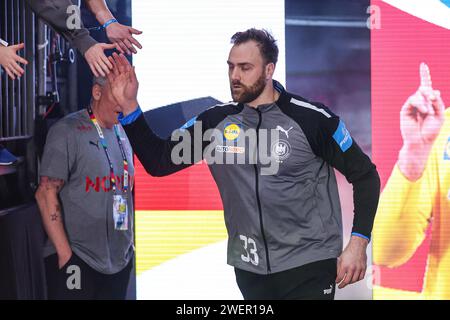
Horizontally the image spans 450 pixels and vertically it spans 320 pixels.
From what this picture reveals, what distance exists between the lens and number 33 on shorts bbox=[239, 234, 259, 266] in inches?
124

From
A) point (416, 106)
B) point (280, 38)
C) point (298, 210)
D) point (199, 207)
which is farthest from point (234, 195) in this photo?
point (416, 106)

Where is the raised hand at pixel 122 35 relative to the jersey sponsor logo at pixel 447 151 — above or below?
above

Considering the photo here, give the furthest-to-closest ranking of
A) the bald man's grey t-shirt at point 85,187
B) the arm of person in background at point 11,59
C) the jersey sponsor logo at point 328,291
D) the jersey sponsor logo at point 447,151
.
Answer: the jersey sponsor logo at point 447,151 < the bald man's grey t-shirt at point 85,187 < the arm of person in background at point 11,59 < the jersey sponsor logo at point 328,291

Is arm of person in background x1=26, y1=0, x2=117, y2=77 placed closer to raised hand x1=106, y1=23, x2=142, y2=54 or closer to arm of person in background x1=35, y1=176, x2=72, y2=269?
raised hand x1=106, y1=23, x2=142, y2=54

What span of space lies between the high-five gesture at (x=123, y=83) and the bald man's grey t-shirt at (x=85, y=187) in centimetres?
→ 24

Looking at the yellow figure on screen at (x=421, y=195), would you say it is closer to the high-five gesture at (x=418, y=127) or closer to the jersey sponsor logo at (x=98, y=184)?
the high-five gesture at (x=418, y=127)

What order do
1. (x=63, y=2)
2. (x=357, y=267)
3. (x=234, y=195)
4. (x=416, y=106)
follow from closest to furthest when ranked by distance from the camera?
1. (x=357, y=267)
2. (x=234, y=195)
3. (x=63, y=2)
4. (x=416, y=106)

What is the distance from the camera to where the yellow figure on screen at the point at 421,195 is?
372cm

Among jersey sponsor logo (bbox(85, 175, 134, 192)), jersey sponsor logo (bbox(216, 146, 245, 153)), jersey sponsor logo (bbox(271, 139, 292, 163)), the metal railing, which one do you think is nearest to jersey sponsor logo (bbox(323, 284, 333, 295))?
jersey sponsor logo (bbox(271, 139, 292, 163))

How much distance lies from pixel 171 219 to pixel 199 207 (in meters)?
0.17

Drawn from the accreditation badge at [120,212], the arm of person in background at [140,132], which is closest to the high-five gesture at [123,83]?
the arm of person in background at [140,132]

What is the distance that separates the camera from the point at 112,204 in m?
3.54

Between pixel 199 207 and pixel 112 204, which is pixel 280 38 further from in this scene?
pixel 112 204

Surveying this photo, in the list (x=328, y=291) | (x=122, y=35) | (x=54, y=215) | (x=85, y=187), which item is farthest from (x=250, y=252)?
(x=122, y=35)
